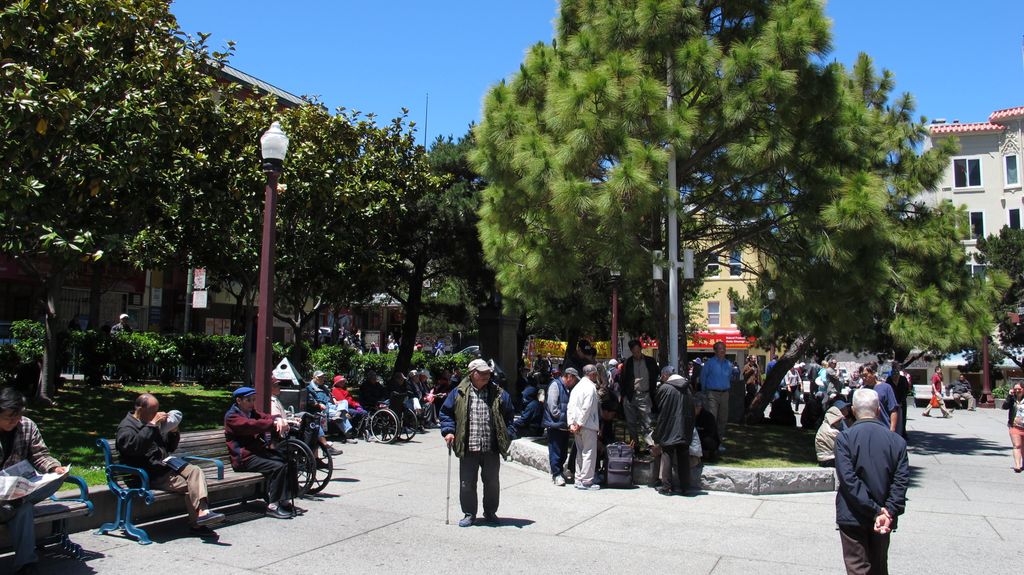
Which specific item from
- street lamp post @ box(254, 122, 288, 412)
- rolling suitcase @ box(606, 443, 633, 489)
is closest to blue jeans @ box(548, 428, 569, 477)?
rolling suitcase @ box(606, 443, 633, 489)

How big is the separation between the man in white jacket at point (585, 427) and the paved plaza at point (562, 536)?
0.40 meters

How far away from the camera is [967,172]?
40.5 meters

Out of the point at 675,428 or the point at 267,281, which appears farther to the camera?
the point at 675,428

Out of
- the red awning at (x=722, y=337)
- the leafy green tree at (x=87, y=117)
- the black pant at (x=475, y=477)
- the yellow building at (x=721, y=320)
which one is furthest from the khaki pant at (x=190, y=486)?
the yellow building at (x=721, y=320)

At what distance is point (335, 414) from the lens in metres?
13.6

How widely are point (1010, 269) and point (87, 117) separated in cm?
3406

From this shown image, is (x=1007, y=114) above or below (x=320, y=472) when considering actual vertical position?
above

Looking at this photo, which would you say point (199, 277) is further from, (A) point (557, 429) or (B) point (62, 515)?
(B) point (62, 515)

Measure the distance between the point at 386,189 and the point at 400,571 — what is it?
41.2ft

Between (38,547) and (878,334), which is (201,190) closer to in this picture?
(38,547)

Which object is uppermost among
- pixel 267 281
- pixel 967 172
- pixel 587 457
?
pixel 967 172

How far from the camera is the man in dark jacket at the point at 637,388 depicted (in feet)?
37.3

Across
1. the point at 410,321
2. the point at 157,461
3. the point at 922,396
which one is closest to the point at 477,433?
Result: the point at 157,461

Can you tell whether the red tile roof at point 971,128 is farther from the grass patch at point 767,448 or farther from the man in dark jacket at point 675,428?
the man in dark jacket at point 675,428
